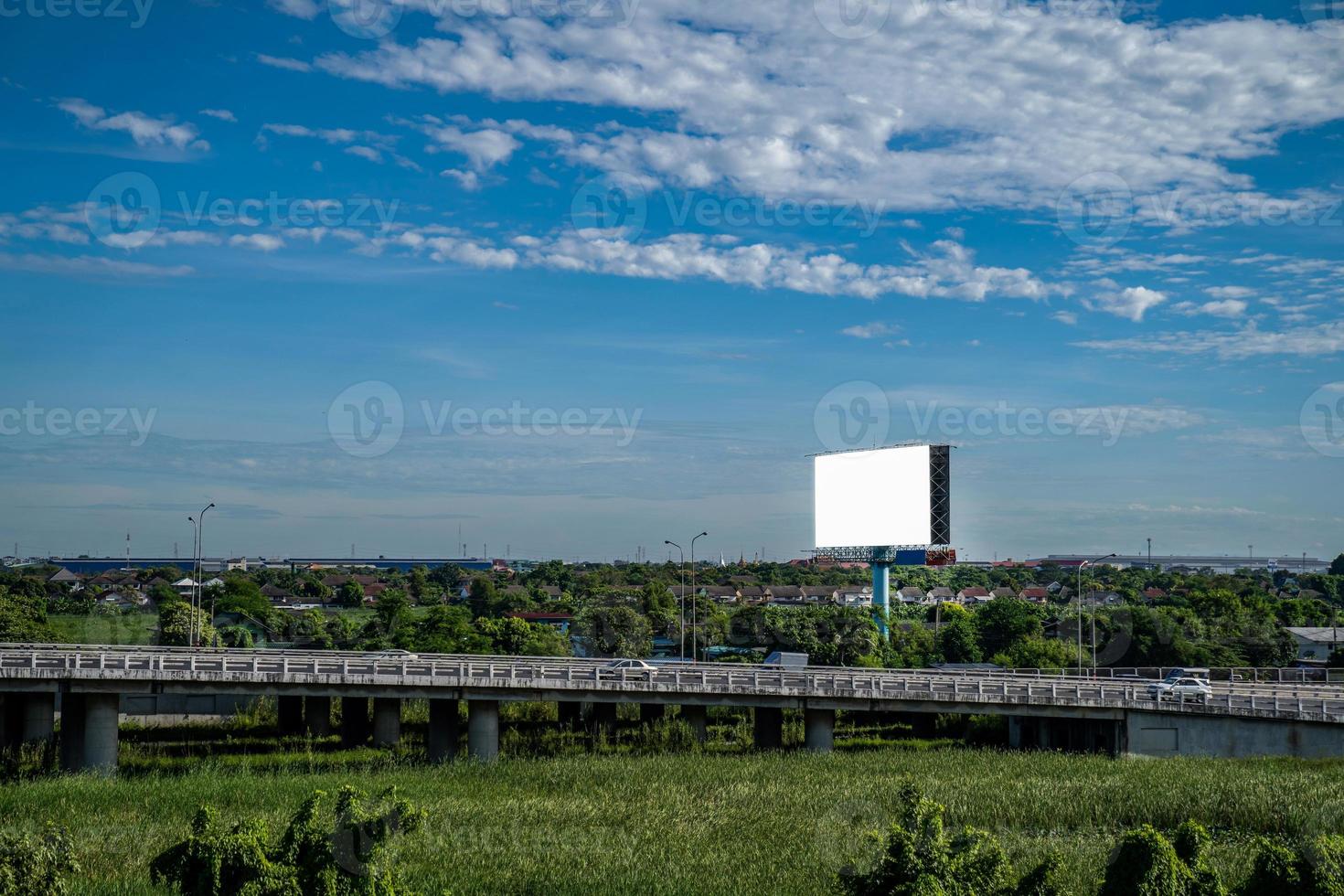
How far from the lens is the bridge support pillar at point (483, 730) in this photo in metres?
51.9

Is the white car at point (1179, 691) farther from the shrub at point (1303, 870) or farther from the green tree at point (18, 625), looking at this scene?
the green tree at point (18, 625)

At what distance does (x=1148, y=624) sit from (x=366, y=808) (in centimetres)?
8457

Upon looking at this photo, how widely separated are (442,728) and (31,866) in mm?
31603

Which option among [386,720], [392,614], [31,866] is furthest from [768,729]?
[392,614]

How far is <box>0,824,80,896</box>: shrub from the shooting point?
69.7 feet

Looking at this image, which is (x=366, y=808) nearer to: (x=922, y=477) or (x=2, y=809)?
(x=2, y=809)

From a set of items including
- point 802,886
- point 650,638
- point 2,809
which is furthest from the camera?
point 650,638

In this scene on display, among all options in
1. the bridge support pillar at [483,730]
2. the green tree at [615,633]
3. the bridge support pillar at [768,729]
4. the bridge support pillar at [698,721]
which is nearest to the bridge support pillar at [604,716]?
the bridge support pillar at [698,721]

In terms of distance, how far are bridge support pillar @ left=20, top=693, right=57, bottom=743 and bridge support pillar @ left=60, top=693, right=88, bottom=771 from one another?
6.40 m

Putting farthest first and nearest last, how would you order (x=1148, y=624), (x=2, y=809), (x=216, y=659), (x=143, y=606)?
(x=143, y=606)
(x=1148, y=624)
(x=216, y=659)
(x=2, y=809)

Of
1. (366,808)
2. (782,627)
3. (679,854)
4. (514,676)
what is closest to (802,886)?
(679,854)

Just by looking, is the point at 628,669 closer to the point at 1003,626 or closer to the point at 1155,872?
the point at 1155,872

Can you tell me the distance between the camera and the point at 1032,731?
61500 mm

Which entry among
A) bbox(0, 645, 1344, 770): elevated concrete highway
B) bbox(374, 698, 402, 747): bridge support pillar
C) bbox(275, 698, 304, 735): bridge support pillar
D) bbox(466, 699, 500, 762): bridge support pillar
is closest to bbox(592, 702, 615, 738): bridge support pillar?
bbox(0, 645, 1344, 770): elevated concrete highway
